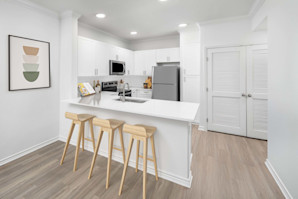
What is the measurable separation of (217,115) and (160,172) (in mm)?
2281

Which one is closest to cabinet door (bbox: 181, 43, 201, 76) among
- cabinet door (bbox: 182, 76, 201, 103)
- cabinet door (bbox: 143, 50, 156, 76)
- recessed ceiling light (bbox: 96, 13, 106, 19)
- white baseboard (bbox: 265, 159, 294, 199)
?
cabinet door (bbox: 182, 76, 201, 103)

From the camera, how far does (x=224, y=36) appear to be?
3385 mm

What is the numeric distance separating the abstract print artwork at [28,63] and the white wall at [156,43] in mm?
3013

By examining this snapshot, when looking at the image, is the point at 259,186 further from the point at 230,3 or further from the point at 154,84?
the point at 154,84

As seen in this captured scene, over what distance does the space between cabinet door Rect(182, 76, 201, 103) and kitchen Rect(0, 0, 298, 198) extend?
1.1 inches

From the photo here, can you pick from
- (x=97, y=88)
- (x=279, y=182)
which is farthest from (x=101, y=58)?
(x=279, y=182)

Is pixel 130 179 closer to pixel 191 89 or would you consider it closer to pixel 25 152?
pixel 25 152

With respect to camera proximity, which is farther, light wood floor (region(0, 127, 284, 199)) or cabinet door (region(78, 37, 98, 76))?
cabinet door (region(78, 37, 98, 76))

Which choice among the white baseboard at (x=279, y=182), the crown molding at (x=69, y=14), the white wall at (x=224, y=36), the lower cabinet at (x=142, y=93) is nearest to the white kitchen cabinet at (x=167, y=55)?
the white wall at (x=224, y=36)

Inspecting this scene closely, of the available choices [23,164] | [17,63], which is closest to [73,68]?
[17,63]

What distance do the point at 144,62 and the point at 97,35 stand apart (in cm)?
157

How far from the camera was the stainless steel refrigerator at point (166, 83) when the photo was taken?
13.4 ft

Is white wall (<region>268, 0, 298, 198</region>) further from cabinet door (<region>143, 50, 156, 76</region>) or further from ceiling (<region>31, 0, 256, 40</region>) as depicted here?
cabinet door (<region>143, 50, 156, 76</region>)

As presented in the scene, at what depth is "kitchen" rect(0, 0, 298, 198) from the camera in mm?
1769
